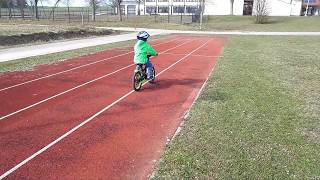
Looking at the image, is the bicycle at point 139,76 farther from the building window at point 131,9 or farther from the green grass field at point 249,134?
the building window at point 131,9

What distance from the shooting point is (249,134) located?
6832 millimetres

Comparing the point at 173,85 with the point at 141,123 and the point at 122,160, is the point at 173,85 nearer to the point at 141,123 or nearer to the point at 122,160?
the point at 141,123

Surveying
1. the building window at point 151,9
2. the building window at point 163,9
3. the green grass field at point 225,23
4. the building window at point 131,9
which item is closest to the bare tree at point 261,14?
the green grass field at point 225,23

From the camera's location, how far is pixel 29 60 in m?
16.6

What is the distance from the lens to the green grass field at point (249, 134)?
17.5 ft

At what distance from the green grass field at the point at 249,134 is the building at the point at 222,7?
228 feet

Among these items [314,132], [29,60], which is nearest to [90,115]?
[314,132]

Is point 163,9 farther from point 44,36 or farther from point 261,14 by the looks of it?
point 44,36

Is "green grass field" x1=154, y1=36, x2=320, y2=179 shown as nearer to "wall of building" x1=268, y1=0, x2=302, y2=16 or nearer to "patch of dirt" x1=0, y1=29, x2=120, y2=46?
"patch of dirt" x1=0, y1=29, x2=120, y2=46

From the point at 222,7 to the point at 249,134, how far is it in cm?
7816

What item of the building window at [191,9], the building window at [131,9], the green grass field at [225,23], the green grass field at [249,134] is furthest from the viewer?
the building window at [131,9]

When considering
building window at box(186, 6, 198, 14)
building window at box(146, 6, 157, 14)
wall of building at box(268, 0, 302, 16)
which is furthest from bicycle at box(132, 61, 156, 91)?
building window at box(146, 6, 157, 14)

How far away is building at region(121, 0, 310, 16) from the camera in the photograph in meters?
78.4

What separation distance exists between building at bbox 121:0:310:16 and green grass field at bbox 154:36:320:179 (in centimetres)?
6945
